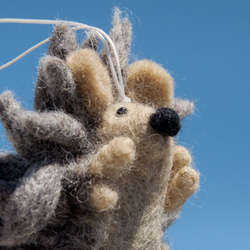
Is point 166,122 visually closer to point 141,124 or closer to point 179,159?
point 141,124

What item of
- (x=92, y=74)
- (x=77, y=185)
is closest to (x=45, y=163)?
(x=77, y=185)

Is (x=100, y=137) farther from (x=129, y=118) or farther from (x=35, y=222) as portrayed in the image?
(x=35, y=222)

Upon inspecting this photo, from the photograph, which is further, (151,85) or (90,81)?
(151,85)

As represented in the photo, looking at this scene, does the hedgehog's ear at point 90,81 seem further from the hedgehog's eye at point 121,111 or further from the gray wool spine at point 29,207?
the gray wool spine at point 29,207

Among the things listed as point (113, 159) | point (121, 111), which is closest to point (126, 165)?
point (113, 159)

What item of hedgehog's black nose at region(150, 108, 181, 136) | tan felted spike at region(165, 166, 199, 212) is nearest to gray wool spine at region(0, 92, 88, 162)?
hedgehog's black nose at region(150, 108, 181, 136)

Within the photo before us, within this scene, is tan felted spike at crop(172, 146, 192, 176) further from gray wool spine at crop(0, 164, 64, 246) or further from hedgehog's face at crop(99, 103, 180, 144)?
gray wool spine at crop(0, 164, 64, 246)
